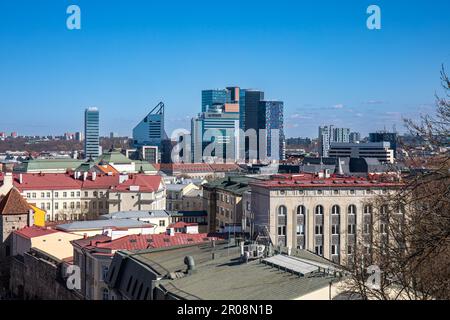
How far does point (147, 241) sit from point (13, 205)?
21.0 m

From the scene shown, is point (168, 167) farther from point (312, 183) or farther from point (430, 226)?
point (430, 226)

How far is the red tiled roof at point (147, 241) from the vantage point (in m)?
32.0

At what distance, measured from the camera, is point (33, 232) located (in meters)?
45.1

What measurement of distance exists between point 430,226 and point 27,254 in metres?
31.7

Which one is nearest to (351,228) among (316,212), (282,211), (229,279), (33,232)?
(316,212)

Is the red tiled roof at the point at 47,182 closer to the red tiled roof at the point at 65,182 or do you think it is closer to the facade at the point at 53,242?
the red tiled roof at the point at 65,182

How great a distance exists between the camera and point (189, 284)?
759 inches

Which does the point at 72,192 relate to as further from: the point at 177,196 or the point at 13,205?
the point at 13,205

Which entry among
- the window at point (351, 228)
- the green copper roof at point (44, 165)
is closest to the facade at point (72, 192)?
the green copper roof at point (44, 165)

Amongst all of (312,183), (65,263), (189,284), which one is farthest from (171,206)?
(189,284)

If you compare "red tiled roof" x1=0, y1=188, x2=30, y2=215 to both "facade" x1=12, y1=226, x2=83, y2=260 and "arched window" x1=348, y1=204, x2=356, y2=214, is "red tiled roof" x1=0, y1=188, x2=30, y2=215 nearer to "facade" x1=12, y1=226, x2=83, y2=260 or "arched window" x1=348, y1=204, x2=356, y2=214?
"facade" x1=12, y1=226, x2=83, y2=260

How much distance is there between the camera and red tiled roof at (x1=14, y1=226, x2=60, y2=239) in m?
43.5

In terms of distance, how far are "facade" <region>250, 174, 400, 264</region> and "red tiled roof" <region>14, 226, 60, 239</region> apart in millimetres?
12024
